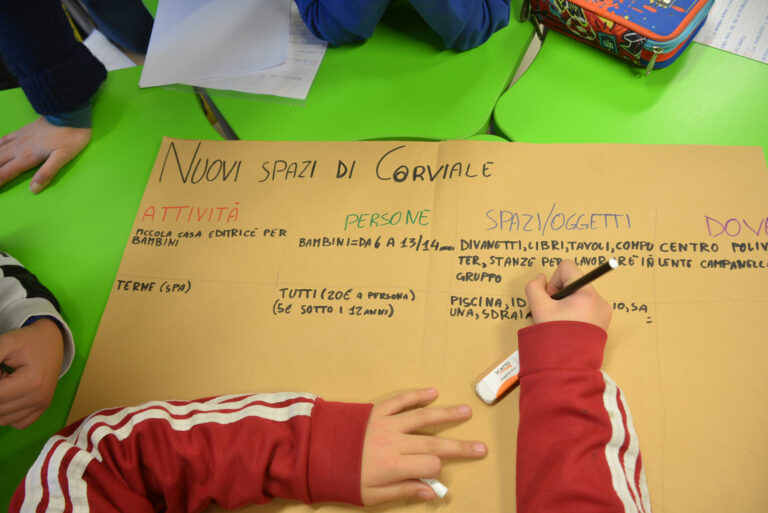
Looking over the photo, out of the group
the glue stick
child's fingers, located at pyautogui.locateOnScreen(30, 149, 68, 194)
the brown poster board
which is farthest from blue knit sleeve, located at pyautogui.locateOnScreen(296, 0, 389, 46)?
the glue stick

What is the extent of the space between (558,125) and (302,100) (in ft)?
1.31

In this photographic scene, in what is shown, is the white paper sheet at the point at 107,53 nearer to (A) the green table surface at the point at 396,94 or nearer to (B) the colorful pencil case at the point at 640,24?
(A) the green table surface at the point at 396,94

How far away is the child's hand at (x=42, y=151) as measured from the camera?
79 cm

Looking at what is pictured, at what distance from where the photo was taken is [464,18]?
0.74 meters

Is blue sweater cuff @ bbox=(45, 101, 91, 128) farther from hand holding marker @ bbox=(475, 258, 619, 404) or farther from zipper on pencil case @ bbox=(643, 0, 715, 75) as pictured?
zipper on pencil case @ bbox=(643, 0, 715, 75)

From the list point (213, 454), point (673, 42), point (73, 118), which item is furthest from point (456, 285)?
point (73, 118)

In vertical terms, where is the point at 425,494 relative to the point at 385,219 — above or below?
below

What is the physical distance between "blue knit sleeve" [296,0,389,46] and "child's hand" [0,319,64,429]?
0.60 m

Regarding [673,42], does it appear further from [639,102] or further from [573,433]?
[573,433]

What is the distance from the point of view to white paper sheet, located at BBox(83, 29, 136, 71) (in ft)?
3.13

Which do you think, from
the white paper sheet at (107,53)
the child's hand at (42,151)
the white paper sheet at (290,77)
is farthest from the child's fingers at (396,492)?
the white paper sheet at (107,53)

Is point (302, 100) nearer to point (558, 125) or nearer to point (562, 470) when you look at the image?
point (558, 125)

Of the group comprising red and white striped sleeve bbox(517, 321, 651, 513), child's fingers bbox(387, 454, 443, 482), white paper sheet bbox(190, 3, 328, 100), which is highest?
white paper sheet bbox(190, 3, 328, 100)

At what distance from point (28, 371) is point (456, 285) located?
21.0 inches
